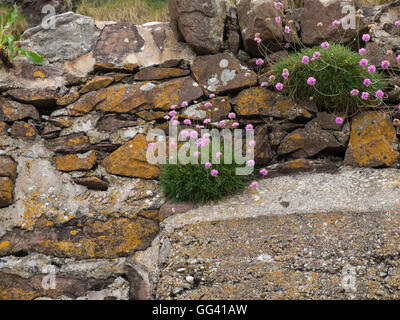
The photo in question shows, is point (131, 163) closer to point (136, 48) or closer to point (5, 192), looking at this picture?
point (5, 192)

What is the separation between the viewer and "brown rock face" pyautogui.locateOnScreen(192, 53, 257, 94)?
4.68 m

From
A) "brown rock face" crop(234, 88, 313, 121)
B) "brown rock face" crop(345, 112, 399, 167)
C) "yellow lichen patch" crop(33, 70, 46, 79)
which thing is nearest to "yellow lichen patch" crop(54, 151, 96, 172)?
"yellow lichen patch" crop(33, 70, 46, 79)

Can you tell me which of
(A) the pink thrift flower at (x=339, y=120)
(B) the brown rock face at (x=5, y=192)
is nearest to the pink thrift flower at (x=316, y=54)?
(A) the pink thrift flower at (x=339, y=120)

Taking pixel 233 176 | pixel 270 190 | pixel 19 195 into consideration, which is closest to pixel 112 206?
pixel 19 195

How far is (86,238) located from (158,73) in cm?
221

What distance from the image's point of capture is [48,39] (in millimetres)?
5000

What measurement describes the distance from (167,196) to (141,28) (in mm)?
2498

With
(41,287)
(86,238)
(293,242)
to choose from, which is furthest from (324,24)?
(41,287)

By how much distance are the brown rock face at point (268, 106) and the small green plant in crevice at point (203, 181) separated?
2.63 feet

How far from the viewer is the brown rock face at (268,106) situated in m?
4.40

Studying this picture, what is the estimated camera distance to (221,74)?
4.75m

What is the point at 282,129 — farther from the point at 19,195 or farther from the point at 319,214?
the point at 19,195

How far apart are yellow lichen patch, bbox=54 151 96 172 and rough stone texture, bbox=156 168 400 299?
50.5 inches

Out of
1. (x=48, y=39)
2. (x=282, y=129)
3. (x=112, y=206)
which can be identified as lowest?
(x=112, y=206)
